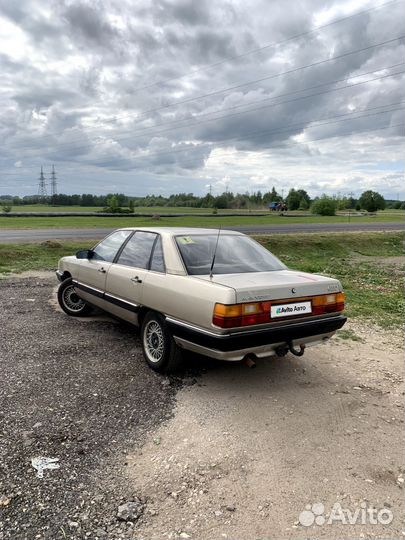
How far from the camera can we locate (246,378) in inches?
164

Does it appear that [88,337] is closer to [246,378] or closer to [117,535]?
[246,378]

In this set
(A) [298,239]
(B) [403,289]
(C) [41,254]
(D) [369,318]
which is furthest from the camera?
(A) [298,239]

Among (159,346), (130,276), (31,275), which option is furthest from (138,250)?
(31,275)

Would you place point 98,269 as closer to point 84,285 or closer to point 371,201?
point 84,285

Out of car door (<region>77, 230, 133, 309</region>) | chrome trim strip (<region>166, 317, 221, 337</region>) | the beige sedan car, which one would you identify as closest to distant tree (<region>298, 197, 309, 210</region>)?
car door (<region>77, 230, 133, 309</region>)

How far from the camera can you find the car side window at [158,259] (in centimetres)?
424

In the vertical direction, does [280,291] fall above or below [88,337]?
above

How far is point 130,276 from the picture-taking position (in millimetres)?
4602

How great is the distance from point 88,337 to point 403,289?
7071 mm

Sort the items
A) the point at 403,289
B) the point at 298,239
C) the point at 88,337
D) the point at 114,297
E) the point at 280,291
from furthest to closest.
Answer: the point at 298,239, the point at 403,289, the point at 88,337, the point at 114,297, the point at 280,291

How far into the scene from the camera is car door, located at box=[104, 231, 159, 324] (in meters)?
4.48

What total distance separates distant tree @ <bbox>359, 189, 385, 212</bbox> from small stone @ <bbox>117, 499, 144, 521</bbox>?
9150 centimetres

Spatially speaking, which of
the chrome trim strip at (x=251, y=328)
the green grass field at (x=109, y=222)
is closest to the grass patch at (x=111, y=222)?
the green grass field at (x=109, y=222)

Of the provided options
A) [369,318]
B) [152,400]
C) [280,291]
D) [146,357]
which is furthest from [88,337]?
[369,318]
